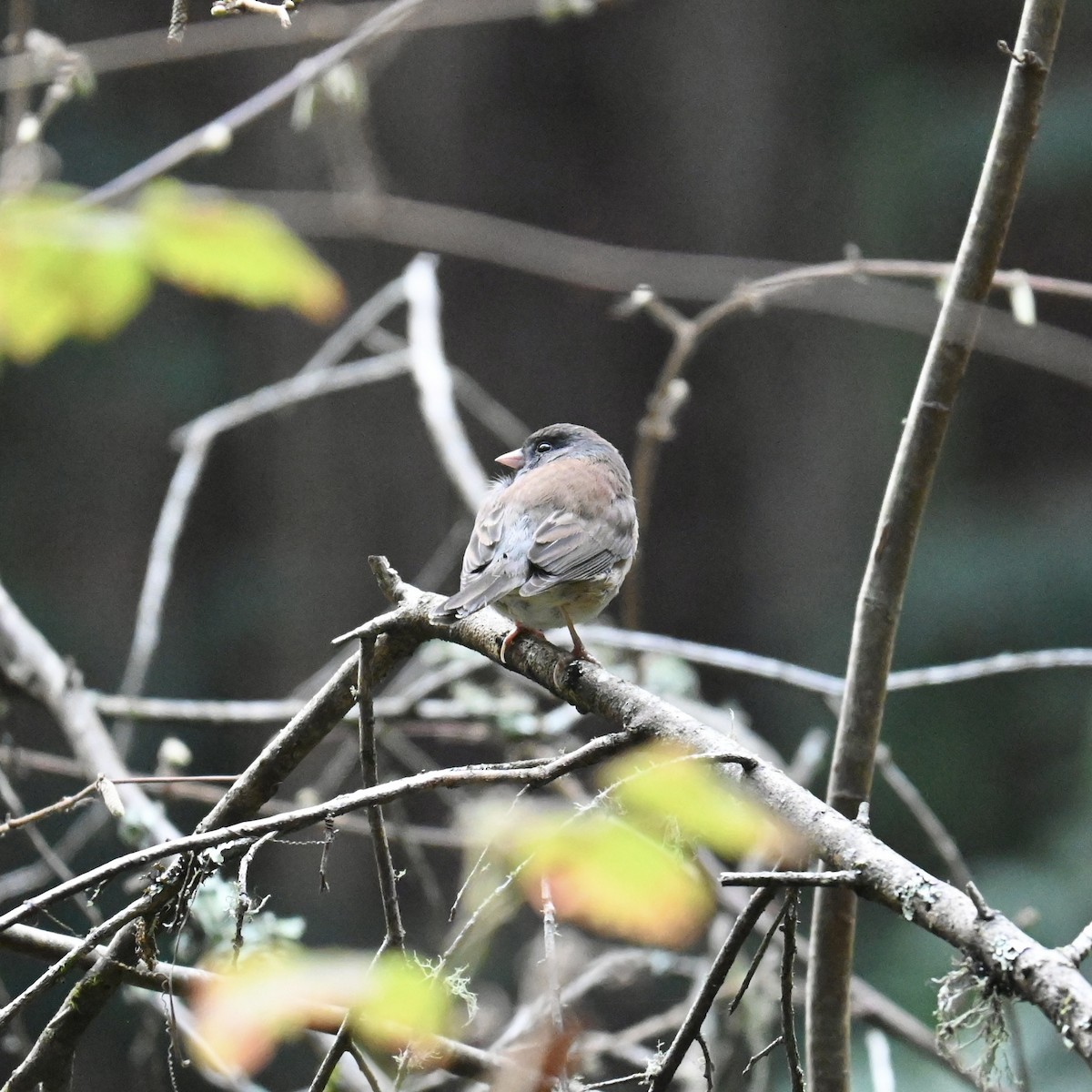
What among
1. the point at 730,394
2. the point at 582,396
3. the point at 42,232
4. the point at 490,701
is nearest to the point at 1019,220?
the point at 730,394

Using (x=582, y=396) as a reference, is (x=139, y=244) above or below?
above

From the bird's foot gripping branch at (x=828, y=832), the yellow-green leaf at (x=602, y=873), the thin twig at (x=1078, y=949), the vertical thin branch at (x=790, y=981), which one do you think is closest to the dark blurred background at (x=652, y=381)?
the bird's foot gripping branch at (x=828, y=832)

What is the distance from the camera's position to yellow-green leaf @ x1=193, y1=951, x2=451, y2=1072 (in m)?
1.08

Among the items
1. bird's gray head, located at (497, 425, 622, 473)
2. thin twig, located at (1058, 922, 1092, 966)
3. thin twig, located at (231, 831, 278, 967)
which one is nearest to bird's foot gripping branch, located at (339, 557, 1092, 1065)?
thin twig, located at (1058, 922, 1092, 966)

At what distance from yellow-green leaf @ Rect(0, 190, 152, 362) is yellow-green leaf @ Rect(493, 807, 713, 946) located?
694 mm

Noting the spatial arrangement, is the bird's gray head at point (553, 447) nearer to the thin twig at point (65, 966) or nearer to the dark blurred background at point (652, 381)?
the thin twig at point (65, 966)

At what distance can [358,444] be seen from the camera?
9.14 metres

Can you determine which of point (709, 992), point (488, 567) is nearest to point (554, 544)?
point (488, 567)

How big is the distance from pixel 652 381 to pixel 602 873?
8195 millimetres

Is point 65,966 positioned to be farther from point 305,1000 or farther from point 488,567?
point 488,567

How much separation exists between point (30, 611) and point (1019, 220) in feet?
25.7

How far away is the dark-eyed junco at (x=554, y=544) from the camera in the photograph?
2.85 m

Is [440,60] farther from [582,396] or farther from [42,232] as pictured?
[42,232]

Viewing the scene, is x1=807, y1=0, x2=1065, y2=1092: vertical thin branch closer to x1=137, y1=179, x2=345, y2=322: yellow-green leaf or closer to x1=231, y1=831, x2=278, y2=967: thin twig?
x1=231, y1=831, x2=278, y2=967: thin twig
